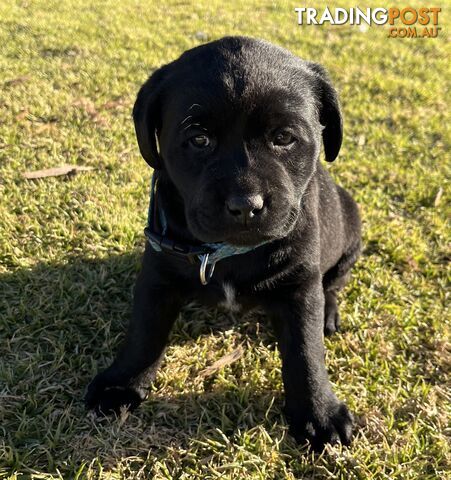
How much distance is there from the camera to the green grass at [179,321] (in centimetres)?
212

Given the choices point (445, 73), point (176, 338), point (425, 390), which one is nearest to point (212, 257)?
point (176, 338)

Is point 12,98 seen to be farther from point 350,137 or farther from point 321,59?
point 321,59

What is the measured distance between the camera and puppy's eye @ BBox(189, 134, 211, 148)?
1986 millimetres

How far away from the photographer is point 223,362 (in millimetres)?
2570

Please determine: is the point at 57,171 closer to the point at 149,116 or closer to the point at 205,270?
the point at 149,116

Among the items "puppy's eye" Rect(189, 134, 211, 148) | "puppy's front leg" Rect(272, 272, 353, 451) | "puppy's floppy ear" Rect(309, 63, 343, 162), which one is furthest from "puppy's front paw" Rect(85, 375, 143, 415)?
"puppy's floppy ear" Rect(309, 63, 343, 162)

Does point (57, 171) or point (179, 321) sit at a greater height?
point (57, 171)

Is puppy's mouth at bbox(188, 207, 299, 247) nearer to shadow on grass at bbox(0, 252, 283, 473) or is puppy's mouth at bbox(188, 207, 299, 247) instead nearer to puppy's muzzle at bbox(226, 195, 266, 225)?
puppy's muzzle at bbox(226, 195, 266, 225)

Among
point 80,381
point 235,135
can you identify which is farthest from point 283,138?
point 80,381

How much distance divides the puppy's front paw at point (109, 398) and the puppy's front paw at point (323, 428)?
0.69 m

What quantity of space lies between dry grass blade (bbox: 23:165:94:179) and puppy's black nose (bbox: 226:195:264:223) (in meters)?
2.37

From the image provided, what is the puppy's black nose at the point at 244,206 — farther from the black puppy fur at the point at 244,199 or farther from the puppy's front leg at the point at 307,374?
the puppy's front leg at the point at 307,374

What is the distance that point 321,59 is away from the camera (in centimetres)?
684

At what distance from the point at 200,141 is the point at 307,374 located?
104 cm
